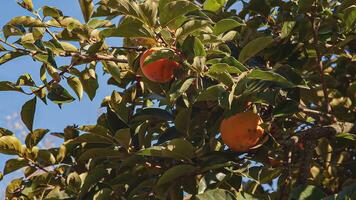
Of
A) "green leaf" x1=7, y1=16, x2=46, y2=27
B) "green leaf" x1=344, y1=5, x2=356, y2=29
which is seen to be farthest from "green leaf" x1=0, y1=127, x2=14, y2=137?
"green leaf" x1=344, y1=5, x2=356, y2=29

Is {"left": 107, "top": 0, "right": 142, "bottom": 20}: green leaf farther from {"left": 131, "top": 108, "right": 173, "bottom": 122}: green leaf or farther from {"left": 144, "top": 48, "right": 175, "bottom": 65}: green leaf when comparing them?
{"left": 131, "top": 108, "right": 173, "bottom": 122}: green leaf

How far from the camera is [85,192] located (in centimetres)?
217

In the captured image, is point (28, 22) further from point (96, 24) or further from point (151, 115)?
point (151, 115)

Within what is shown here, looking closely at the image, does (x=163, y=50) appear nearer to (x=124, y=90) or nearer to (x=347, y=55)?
(x=124, y=90)

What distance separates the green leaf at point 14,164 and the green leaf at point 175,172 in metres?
0.58

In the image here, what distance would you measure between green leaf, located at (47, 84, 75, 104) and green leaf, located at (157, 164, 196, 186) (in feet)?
1.74

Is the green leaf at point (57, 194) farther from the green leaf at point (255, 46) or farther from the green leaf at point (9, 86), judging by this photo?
the green leaf at point (255, 46)

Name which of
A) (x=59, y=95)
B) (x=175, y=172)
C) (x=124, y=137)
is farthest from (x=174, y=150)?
(x=59, y=95)

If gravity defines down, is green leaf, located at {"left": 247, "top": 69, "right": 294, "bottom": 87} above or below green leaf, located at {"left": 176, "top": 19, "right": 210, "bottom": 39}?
below

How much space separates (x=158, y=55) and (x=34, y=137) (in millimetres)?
731

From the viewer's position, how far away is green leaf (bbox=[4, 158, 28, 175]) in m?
2.21

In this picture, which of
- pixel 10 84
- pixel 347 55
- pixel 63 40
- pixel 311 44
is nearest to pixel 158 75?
pixel 63 40

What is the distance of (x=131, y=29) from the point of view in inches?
71.8

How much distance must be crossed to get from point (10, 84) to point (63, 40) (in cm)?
25
